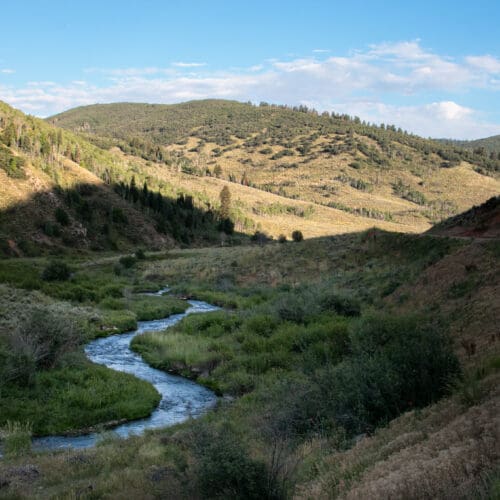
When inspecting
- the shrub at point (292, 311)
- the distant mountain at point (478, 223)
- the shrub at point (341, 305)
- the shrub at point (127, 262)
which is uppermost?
the distant mountain at point (478, 223)

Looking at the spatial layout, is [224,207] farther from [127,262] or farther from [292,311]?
[292,311]

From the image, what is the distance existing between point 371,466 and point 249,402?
1004 cm

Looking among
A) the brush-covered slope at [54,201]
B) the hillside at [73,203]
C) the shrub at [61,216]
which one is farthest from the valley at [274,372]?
the shrub at [61,216]

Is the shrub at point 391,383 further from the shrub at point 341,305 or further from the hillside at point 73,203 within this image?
the hillside at point 73,203

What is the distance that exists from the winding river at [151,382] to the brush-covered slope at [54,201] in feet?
142

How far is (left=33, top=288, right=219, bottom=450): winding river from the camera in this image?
15664 mm

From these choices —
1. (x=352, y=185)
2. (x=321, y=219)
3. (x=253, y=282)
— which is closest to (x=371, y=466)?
(x=253, y=282)

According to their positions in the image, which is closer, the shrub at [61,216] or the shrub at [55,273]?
the shrub at [55,273]

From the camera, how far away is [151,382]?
71.4 ft

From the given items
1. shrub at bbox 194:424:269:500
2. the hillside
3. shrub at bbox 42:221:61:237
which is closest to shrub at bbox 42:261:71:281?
the hillside

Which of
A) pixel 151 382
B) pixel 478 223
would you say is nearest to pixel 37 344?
pixel 151 382

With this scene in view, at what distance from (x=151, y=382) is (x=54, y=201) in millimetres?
68026

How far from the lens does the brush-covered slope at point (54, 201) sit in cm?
7419

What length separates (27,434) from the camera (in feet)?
46.1
